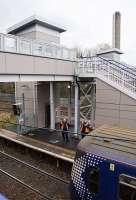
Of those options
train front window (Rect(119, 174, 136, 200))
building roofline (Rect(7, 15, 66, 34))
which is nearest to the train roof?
train front window (Rect(119, 174, 136, 200))

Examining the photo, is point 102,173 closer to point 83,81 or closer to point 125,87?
point 125,87

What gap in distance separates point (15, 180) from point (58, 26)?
14576 mm

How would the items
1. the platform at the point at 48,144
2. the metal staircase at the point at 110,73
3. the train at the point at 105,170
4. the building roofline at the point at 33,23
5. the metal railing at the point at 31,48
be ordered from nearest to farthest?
the train at the point at 105,170 → the platform at the point at 48,144 → the metal railing at the point at 31,48 → the metal staircase at the point at 110,73 → the building roofline at the point at 33,23

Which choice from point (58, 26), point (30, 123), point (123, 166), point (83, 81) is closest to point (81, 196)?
point (123, 166)

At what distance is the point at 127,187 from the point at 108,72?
10275mm

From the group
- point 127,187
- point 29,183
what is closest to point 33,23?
point 29,183

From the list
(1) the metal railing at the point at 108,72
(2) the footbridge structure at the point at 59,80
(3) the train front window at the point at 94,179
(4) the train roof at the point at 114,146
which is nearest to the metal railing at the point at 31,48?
(2) the footbridge structure at the point at 59,80

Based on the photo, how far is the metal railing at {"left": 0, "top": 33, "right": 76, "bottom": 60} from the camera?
33.3 feet

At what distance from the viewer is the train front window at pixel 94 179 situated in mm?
4383

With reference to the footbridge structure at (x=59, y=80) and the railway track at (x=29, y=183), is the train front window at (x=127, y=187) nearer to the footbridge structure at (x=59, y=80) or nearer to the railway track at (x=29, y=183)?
the railway track at (x=29, y=183)

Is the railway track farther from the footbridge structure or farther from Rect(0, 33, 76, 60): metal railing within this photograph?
Rect(0, 33, 76, 60): metal railing

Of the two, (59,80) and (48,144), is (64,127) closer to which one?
(48,144)

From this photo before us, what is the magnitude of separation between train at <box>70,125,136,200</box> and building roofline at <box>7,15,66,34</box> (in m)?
14.3

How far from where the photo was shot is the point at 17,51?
10.6m
